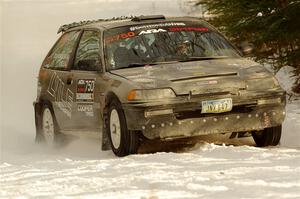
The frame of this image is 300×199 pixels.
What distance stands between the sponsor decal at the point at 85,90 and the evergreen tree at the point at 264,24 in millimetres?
3382

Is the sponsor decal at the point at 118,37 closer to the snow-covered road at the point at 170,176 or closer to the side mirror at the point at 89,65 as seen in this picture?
the side mirror at the point at 89,65

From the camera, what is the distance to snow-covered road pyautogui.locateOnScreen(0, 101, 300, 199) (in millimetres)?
5496

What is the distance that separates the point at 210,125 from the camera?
7656 mm

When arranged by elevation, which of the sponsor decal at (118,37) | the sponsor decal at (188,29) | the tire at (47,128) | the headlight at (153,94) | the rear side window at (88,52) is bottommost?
the tire at (47,128)

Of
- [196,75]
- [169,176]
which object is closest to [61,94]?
[196,75]

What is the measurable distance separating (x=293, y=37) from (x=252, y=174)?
17.4 ft

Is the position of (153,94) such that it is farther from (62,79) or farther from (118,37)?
(62,79)

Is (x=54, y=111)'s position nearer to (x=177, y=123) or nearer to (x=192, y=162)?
(x=177, y=123)

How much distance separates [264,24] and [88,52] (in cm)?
328

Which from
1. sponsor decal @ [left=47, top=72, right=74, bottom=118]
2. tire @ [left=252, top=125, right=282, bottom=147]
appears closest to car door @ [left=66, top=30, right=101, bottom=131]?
sponsor decal @ [left=47, top=72, right=74, bottom=118]

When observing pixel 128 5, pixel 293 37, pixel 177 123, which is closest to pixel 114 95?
pixel 177 123

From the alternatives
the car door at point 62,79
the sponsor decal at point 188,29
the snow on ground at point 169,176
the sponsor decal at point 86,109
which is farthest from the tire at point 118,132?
the sponsor decal at point 188,29

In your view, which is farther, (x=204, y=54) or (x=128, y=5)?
(x=128, y=5)

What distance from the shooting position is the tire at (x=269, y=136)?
8.12m
